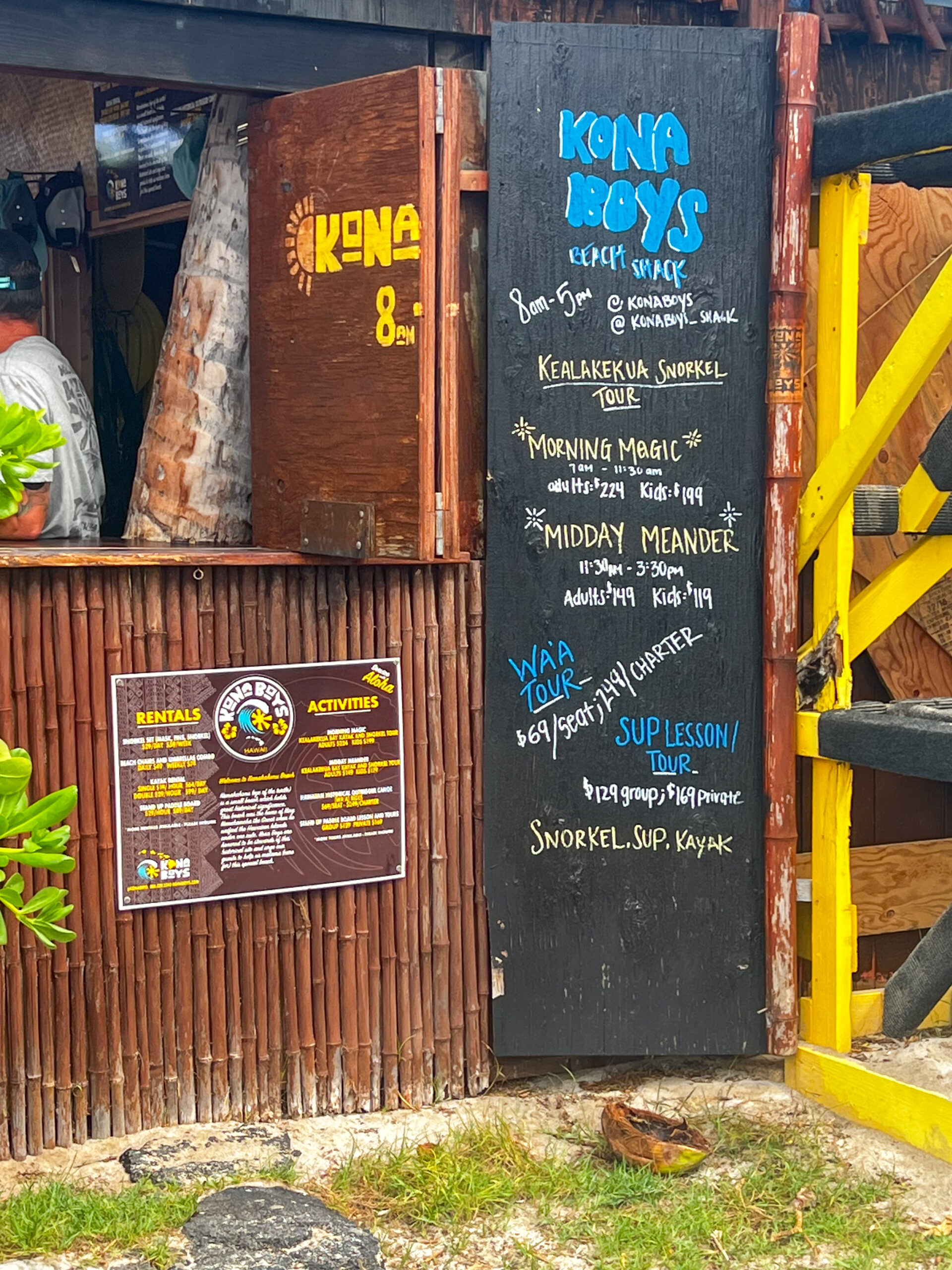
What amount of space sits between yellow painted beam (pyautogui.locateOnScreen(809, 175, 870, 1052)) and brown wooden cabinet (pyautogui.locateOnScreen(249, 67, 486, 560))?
40.6 inches

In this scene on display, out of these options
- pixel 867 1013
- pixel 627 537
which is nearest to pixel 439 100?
pixel 627 537

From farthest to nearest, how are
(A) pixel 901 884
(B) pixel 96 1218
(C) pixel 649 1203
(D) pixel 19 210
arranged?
1. (D) pixel 19 210
2. (A) pixel 901 884
3. (C) pixel 649 1203
4. (B) pixel 96 1218

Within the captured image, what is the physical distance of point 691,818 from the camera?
464cm

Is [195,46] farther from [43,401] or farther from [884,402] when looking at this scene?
[884,402]

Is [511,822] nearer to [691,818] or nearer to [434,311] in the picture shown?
[691,818]

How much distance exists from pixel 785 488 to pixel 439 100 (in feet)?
4.93

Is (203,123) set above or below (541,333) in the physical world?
above

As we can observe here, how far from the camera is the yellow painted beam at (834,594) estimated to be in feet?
14.6

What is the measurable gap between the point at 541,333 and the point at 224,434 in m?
1.13

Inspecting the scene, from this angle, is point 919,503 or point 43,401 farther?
point 43,401

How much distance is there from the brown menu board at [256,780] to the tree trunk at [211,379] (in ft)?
2.44

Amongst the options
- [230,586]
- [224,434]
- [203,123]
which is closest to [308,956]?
[230,586]

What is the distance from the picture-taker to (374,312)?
4344 millimetres

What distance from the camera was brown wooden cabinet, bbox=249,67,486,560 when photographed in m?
4.25
